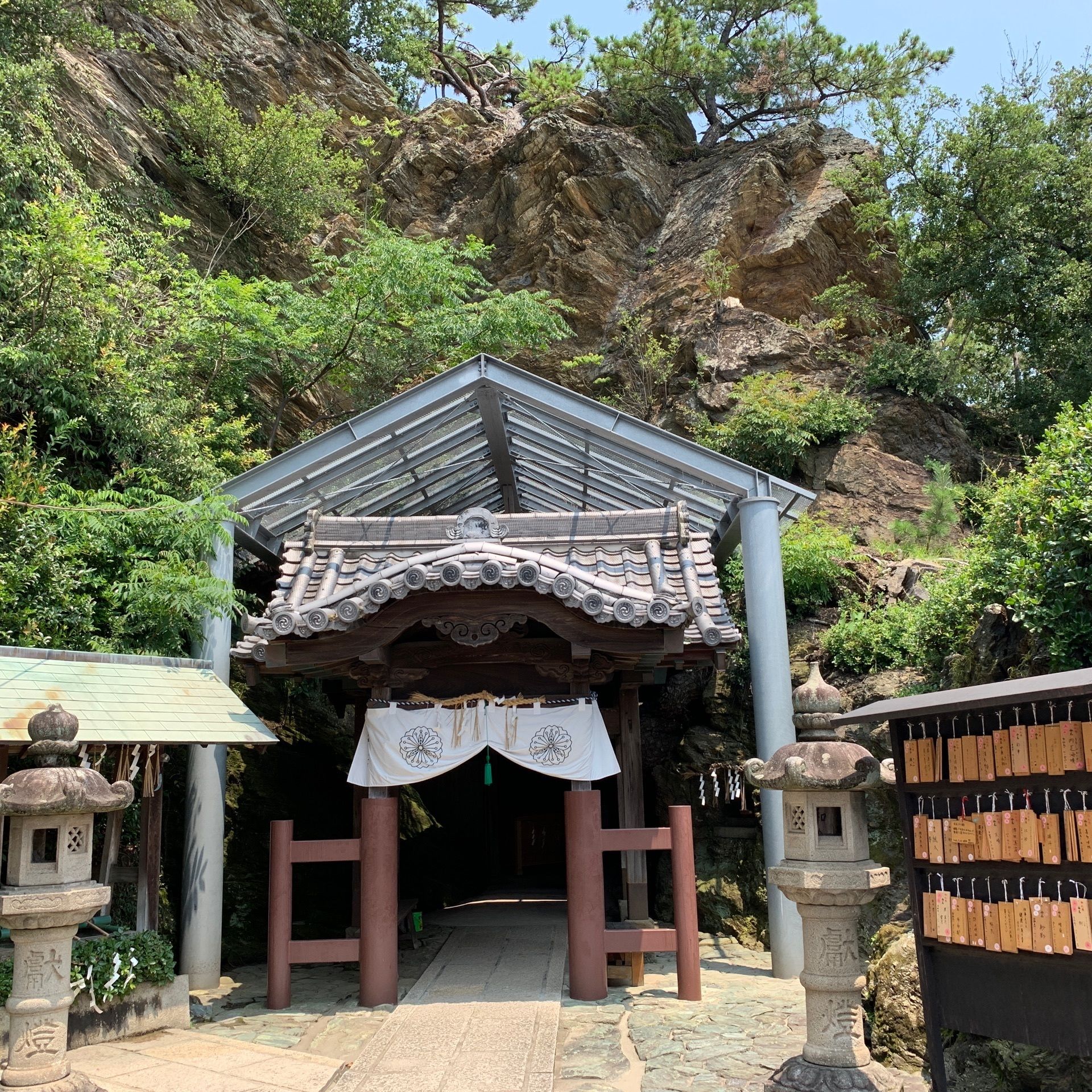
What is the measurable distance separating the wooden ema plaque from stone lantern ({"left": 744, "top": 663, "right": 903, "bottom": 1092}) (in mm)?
331

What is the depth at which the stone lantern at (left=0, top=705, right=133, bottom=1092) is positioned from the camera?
586 centimetres

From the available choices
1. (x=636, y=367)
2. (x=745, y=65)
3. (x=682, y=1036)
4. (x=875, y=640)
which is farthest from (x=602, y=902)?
(x=745, y=65)

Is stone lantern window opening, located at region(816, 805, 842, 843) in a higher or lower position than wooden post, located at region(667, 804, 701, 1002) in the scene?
higher

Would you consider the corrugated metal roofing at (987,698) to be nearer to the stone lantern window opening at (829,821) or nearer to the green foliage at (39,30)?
the stone lantern window opening at (829,821)

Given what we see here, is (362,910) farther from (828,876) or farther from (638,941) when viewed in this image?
(828,876)

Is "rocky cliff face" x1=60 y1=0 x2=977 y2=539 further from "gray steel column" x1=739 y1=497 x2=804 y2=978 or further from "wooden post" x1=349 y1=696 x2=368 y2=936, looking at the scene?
"wooden post" x1=349 y1=696 x2=368 y2=936

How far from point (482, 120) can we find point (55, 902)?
99.5 feet

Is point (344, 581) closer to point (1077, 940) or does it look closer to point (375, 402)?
point (1077, 940)

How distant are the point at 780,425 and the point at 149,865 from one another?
51.3ft

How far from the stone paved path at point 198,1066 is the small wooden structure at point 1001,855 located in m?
4.61

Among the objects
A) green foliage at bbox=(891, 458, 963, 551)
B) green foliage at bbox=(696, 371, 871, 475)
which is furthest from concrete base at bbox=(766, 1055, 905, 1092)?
green foliage at bbox=(696, 371, 871, 475)

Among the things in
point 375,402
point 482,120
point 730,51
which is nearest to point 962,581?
point 375,402

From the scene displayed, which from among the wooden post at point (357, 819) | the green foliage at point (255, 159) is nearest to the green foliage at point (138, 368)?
the wooden post at point (357, 819)

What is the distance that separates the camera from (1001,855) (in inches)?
206
